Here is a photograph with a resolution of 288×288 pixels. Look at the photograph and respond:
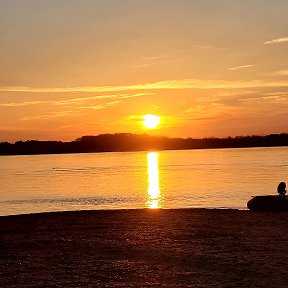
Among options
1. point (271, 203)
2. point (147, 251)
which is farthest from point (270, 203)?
point (147, 251)

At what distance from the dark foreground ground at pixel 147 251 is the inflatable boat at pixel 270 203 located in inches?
104

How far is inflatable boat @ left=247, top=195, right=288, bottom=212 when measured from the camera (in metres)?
27.4

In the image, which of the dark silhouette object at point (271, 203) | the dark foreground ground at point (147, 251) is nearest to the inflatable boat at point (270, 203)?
the dark silhouette object at point (271, 203)

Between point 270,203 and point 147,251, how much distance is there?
13926 millimetres

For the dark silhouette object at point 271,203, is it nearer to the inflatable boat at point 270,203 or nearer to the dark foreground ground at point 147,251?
the inflatable boat at point 270,203

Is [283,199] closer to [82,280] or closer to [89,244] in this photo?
[89,244]

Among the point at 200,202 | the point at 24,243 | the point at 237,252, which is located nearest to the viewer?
the point at 237,252

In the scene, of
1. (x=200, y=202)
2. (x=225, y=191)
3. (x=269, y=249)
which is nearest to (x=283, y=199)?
(x=269, y=249)

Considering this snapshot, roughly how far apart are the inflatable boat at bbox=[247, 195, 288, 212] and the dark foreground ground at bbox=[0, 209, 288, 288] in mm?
2650

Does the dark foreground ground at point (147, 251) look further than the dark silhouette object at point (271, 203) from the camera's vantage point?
No

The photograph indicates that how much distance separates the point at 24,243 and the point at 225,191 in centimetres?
5082

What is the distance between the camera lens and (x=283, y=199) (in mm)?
27516

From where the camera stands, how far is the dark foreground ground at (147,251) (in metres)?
12.4

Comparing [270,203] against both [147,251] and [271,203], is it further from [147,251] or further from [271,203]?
[147,251]
